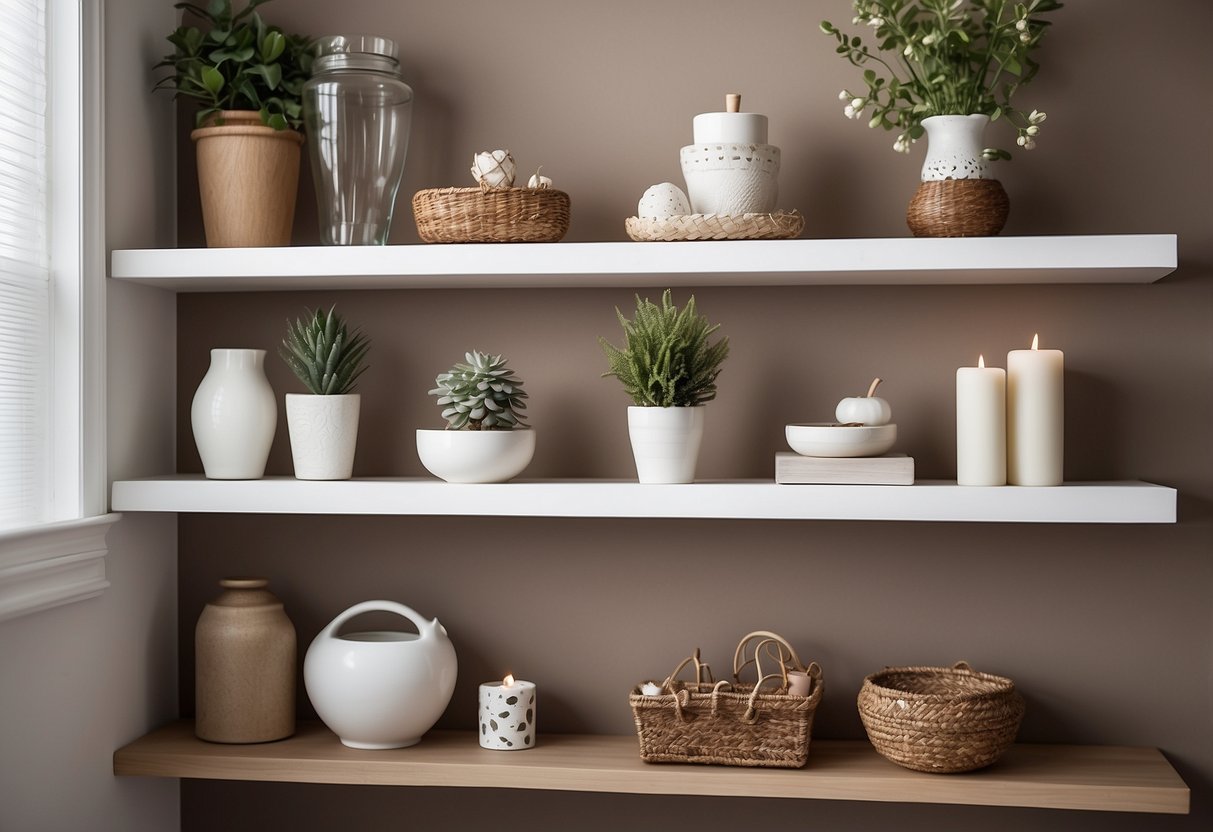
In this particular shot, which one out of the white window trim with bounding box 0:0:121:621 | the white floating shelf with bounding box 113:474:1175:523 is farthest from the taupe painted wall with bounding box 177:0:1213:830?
the white window trim with bounding box 0:0:121:621

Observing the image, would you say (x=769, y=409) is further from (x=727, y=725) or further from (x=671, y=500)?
(x=727, y=725)

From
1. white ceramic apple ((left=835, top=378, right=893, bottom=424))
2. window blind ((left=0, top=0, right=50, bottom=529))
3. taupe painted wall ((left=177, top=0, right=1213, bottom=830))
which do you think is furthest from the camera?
taupe painted wall ((left=177, top=0, right=1213, bottom=830))

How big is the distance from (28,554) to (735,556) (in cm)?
100

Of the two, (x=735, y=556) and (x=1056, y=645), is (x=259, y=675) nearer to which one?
(x=735, y=556)

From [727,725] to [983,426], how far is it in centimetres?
55

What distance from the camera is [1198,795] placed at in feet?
5.68

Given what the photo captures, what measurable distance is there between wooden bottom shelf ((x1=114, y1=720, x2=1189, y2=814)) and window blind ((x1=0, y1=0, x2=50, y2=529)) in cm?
45

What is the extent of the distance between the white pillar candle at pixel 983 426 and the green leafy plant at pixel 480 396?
2.07 ft

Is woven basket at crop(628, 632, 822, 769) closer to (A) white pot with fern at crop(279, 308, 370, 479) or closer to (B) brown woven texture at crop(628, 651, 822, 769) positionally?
(B) brown woven texture at crop(628, 651, 822, 769)

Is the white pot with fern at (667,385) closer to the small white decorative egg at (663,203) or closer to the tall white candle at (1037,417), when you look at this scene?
the small white decorative egg at (663,203)

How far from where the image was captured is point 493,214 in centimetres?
165

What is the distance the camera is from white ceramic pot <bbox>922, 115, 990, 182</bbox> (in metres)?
1.61

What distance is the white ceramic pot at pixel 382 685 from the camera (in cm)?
168

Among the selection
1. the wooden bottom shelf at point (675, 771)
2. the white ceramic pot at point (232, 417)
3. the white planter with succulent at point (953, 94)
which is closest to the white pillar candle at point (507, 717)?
the wooden bottom shelf at point (675, 771)
